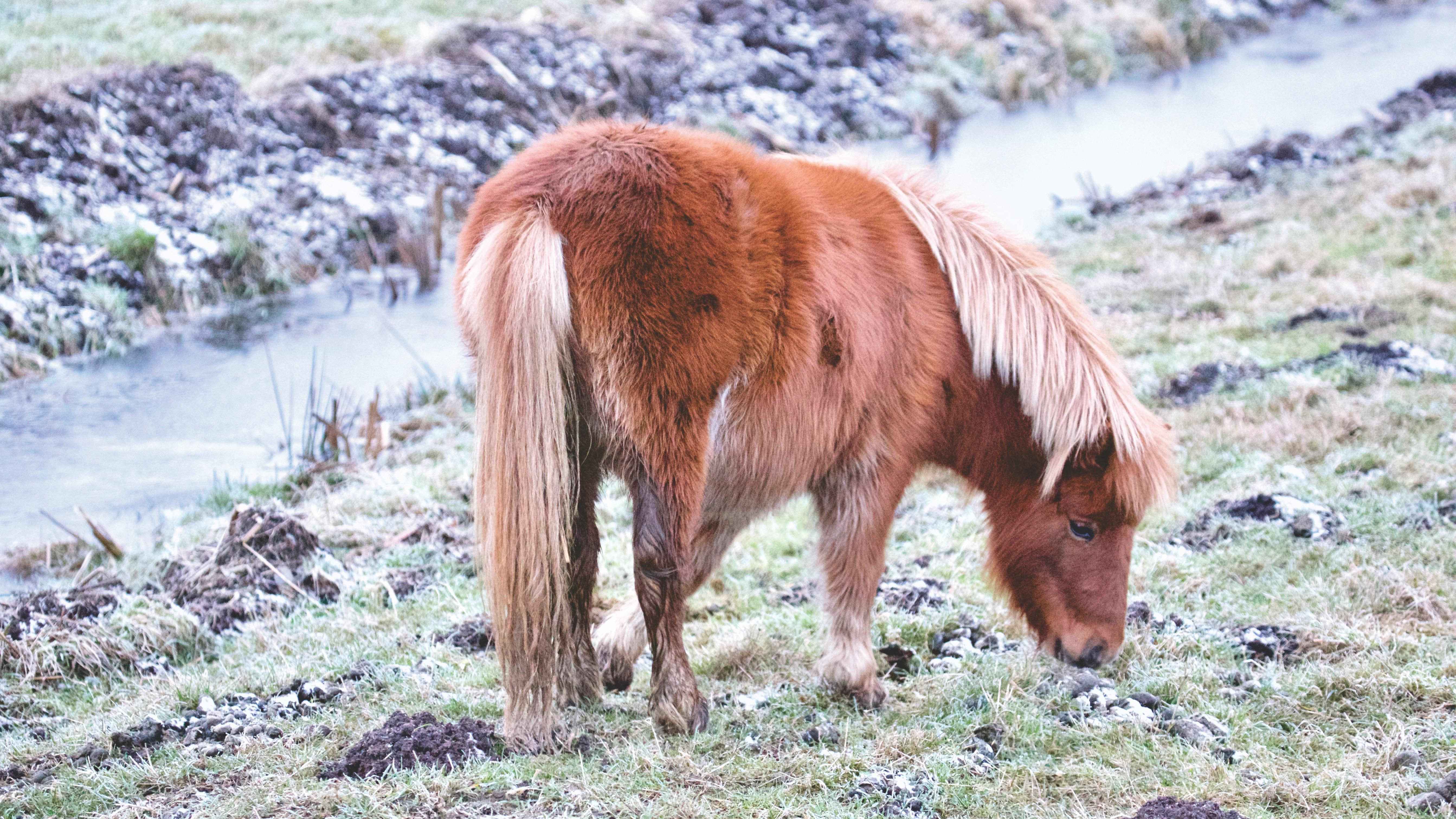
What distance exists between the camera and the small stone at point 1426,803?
2902 mm

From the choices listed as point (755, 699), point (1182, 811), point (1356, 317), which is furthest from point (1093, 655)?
point (1356, 317)

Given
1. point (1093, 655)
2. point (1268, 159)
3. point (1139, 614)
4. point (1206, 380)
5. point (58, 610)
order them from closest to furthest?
point (1093, 655) < point (1139, 614) < point (58, 610) < point (1206, 380) < point (1268, 159)

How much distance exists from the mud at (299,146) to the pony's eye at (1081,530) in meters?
7.20

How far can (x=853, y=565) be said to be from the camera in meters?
3.75

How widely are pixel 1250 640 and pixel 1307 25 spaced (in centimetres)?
2108

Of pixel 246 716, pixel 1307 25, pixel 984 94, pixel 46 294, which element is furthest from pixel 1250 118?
pixel 246 716

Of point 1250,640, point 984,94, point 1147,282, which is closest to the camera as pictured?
point 1250,640

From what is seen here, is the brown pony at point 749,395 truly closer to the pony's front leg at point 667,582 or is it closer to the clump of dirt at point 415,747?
the pony's front leg at point 667,582

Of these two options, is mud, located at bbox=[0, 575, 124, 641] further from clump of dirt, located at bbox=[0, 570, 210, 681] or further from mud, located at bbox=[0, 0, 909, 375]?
mud, located at bbox=[0, 0, 909, 375]

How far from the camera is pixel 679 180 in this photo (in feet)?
10.4

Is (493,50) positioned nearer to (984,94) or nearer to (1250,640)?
(984,94)

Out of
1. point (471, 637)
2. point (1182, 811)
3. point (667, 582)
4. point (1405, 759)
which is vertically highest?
point (667, 582)

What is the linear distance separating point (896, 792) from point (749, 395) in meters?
1.19

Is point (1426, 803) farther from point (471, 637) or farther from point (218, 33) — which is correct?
point (218, 33)
